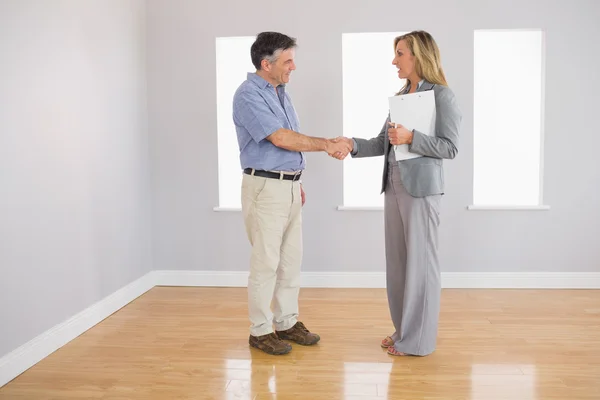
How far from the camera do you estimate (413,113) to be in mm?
3041

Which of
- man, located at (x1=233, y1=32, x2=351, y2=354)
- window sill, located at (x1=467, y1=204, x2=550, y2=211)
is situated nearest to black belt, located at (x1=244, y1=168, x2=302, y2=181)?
man, located at (x1=233, y1=32, x2=351, y2=354)

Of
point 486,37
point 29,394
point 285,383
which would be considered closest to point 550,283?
point 486,37

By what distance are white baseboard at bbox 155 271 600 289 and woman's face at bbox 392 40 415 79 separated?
2.05 meters

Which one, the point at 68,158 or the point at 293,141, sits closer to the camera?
the point at 293,141

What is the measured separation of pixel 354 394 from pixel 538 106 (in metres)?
3.03

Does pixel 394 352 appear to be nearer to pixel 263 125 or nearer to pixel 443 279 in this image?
pixel 263 125

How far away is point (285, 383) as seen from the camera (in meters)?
2.79

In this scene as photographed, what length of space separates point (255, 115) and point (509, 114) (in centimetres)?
250

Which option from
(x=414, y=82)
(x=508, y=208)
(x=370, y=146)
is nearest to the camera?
(x=414, y=82)

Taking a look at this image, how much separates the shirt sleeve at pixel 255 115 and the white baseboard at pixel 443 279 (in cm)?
192

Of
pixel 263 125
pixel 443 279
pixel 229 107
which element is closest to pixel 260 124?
pixel 263 125

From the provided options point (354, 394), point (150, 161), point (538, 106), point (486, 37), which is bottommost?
point (354, 394)

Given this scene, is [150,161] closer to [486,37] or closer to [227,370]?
[227,370]

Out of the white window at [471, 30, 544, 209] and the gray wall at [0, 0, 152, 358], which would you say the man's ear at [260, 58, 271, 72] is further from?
the white window at [471, 30, 544, 209]
